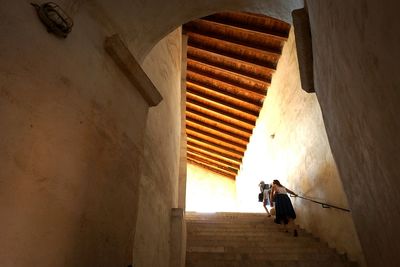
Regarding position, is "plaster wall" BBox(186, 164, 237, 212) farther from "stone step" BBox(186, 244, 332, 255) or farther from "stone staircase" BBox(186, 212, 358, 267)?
"stone step" BBox(186, 244, 332, 255)

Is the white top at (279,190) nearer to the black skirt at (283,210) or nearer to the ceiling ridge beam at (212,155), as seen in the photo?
the black skirt at (283,210)

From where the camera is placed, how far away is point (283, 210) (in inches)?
267

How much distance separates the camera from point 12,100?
5.02 feet

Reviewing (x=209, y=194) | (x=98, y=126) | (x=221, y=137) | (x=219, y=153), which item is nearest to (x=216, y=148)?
(x=219, y=153)

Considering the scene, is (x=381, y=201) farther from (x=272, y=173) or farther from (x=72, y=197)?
(x=272, y=173)

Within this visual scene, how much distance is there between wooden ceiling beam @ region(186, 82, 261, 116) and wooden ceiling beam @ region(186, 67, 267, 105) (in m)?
0.13

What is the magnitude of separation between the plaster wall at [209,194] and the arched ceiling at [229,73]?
238cm

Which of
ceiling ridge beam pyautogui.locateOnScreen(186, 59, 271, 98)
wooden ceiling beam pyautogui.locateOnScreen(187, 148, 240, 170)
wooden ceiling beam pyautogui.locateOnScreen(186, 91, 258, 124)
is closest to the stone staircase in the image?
ceiling ridge beam pyautogui.locateOnScreen(186, 59, 271, 98)

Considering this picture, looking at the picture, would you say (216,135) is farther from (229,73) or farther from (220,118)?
(229,73)

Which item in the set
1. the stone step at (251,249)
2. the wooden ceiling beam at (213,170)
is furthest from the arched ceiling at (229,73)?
the stone step at (251,249)

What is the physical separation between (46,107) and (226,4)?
89.5 inches

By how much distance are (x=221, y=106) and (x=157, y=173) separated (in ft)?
23.9

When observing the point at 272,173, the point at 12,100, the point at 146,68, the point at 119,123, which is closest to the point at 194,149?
the point at 272,173

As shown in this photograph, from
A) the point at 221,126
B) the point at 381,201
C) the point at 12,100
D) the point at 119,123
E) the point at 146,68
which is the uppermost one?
the point at 221,126
